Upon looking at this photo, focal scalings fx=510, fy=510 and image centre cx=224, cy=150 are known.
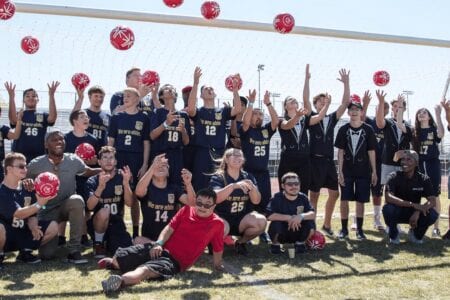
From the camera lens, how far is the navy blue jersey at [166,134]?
23.2ft

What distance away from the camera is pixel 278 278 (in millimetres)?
5379

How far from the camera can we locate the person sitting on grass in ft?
21.2

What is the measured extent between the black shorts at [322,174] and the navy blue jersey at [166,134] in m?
2.11

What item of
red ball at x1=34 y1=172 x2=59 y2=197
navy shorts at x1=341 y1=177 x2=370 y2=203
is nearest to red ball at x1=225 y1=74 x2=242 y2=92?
navy shorts at x1=341 y1=177 x2=370 y2=203

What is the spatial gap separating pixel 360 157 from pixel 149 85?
3.38 m

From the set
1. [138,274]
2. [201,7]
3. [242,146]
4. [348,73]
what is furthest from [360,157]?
[138,274]

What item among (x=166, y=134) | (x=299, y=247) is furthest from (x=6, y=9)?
(x=299, y=247)

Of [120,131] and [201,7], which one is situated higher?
→ [201,7]

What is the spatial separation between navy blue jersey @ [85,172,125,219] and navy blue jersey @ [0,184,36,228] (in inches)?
31.6

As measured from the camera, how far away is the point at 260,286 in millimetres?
5074

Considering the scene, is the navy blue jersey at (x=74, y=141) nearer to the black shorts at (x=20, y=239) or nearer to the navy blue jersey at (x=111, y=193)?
the navy blue jersey at (x=111, y=193)

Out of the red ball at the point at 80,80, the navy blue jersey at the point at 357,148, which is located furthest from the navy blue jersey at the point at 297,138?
the red ball at the point at 80,80

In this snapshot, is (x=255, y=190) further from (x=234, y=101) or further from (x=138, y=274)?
(x=138, y=274)

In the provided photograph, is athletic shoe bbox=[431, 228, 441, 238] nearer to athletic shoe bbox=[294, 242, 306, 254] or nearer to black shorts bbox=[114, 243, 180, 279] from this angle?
athletic shoe bbox=[294, 242, 306, 254]
